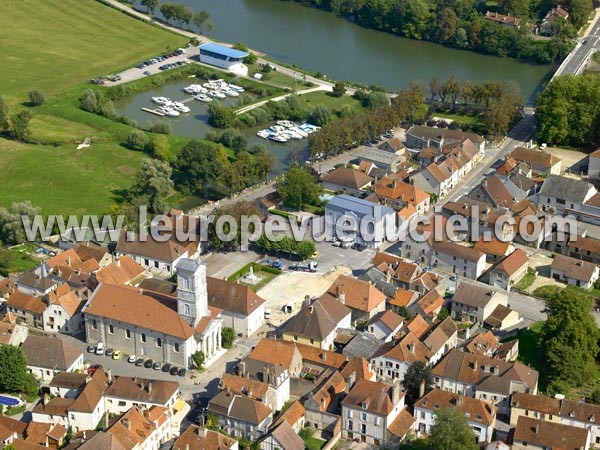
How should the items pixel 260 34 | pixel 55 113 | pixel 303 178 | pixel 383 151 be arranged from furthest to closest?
pixel 260 34 → pixel 55 113 → pixel 383 151 → pixel 303 178

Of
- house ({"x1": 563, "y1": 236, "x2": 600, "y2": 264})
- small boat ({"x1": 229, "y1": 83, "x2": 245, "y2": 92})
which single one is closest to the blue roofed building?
small boat ({"x1": 229, "y1": 83, "x2": 245, "y2": 92})

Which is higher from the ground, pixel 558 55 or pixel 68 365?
pixel 558 55

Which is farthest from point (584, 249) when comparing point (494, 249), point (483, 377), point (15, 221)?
point (15, 221)

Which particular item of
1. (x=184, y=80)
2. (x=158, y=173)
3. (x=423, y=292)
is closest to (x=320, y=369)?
(x=423, y=292)

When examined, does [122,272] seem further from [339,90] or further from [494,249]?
[339,90]

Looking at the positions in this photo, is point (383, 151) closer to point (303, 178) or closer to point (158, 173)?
point (303, 178)

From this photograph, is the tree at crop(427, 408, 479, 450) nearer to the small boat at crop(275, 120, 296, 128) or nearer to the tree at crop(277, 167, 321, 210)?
the tree at crop(277, 167, 321, 210)

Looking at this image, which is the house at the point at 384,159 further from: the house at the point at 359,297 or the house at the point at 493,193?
the house at the point at 359,297
